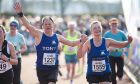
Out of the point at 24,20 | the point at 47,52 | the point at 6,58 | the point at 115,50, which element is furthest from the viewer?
the point at 115,50

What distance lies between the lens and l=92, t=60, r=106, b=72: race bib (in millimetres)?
9008

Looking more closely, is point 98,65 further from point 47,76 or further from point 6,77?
point 6,77

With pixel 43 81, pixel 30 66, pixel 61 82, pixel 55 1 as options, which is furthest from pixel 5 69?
pixel 55 1

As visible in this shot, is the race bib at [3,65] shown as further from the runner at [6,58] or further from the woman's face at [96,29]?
the woman's face at [96,29]

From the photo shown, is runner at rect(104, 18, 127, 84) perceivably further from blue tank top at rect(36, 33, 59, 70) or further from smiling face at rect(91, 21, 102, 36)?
smiling face at rect(91, 21, 102, 36)

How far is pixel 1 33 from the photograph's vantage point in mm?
8906

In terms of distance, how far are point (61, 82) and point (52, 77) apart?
5944mm

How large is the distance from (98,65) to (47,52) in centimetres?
110

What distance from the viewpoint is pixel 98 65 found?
9000mm

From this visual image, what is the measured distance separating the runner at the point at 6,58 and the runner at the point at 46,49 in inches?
25.3

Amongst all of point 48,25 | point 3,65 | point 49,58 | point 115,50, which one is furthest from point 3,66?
point 115,50

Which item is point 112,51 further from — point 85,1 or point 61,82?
point 85,1

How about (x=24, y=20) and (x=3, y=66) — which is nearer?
(x=3, y=66)

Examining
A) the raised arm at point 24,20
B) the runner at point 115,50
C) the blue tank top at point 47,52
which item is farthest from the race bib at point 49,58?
the runner at point 115,50
